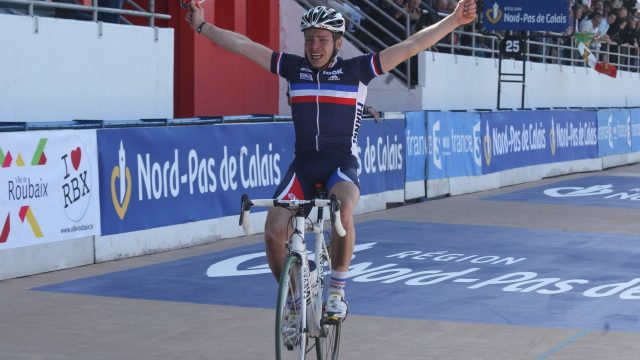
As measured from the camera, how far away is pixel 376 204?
19297 millimetres

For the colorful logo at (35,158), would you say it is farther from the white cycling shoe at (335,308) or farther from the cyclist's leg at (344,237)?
the white cycling shoe at (335,308)

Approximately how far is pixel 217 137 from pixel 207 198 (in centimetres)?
73

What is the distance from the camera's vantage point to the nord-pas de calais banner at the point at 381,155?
61.7 feet

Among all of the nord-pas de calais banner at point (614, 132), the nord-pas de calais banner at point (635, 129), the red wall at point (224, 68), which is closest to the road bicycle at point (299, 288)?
the red wall at point (224, 68)

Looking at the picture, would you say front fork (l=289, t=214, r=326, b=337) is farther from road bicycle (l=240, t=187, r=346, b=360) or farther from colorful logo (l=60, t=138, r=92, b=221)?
colorful logo (l=60, t=138, r=92, b=221)

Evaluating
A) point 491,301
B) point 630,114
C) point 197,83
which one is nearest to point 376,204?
point 197,83

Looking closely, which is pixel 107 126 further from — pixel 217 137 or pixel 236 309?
pixel 236 309

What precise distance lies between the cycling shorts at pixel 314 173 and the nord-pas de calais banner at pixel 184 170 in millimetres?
5523

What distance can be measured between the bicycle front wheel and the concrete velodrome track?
1381mm

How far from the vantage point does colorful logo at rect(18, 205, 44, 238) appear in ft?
39.0

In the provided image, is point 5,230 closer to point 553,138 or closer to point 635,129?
point 553,138

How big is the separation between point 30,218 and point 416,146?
980cm

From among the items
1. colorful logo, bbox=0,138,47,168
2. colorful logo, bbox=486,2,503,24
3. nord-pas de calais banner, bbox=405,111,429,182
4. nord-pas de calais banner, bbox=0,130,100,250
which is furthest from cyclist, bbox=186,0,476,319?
colorful logo, bbox=486,2,503,24

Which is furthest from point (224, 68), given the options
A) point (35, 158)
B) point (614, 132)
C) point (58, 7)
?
point (614, 132)
